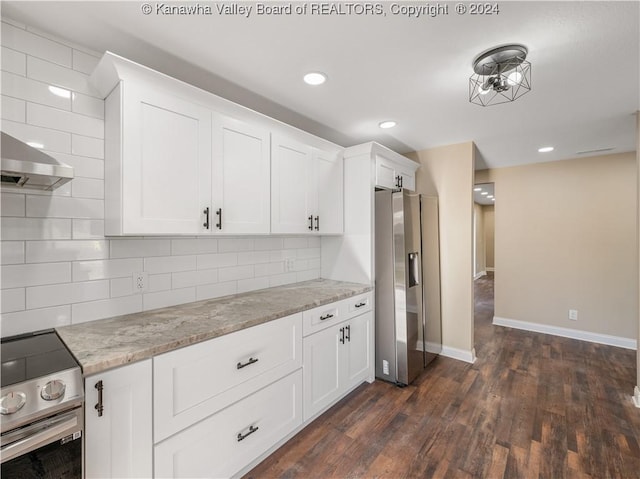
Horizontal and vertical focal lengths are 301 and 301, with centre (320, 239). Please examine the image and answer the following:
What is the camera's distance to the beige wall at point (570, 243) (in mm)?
3771

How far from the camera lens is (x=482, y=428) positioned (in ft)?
7.13

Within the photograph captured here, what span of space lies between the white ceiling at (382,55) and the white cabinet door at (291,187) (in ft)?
1.13

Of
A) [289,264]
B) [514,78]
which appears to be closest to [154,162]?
[289,264]

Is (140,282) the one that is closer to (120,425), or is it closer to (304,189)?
(120,425)

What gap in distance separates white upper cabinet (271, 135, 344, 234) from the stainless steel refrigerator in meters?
0.44

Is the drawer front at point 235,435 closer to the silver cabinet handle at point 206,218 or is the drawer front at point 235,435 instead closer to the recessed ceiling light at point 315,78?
the silver cabinet handle at point 206,218

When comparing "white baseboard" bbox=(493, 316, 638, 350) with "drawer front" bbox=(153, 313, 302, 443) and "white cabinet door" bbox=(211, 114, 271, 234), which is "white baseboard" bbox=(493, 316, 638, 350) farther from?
"white cabinet door" bbox=(211, 114, 271, 234)

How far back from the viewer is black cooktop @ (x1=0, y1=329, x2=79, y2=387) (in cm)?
103

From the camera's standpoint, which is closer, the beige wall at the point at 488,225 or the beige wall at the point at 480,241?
the beige wall at the point at 480,241

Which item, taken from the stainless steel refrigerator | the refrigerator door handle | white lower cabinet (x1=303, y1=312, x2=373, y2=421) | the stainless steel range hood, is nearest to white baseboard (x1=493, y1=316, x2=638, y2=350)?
the stainless steel refrigerator

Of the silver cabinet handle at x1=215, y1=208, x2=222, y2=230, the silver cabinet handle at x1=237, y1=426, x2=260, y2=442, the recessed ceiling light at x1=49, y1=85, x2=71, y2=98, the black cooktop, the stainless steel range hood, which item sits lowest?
the silver cabinet handle at x1=237, y1=426, x2=260, y2=442

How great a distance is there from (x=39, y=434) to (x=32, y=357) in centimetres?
33

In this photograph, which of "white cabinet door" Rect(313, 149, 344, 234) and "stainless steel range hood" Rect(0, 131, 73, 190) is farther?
"white cabinet door" Rect(313, 149, 344, 234)

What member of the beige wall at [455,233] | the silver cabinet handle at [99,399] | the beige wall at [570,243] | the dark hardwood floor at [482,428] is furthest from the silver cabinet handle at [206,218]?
the beige wall at [570,243]
